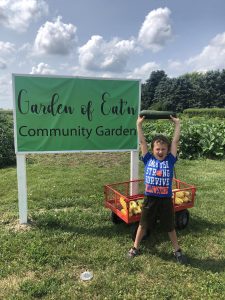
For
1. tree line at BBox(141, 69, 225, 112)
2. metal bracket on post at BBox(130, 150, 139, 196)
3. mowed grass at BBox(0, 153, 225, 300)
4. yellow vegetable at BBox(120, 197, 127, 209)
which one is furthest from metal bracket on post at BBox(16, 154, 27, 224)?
tree line at BBox(141, 69, 225, 112)

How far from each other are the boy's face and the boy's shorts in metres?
0.52

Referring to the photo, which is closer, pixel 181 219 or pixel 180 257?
pixel 180 257

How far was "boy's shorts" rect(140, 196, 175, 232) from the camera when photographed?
4066mm

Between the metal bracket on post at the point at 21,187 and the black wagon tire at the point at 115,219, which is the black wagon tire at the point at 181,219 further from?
the metal bracket on post at the point at 21,187

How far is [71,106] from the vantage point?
5.08 m

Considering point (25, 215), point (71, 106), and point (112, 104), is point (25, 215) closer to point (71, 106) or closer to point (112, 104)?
point (71, 106)

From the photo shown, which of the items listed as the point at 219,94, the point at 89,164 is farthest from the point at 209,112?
the point at 89,164

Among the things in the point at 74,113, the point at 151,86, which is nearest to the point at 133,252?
the point at 74,113

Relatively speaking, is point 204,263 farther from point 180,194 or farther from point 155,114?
point 155,114

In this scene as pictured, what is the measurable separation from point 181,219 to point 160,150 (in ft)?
4.76

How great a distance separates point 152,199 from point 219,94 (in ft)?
220

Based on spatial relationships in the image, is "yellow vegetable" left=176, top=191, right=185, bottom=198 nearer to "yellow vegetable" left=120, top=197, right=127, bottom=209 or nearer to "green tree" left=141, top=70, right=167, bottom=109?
"yellow vegetable" left=120, top=197, right=127, bottom=209

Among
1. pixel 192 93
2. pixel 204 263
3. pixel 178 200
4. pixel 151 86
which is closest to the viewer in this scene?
pixel 204 263

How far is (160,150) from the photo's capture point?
401 cm
